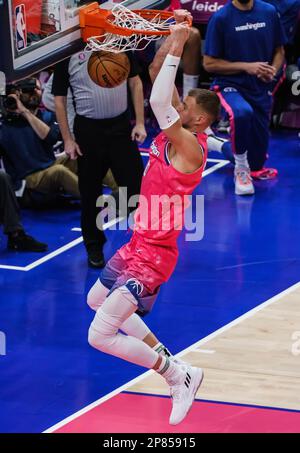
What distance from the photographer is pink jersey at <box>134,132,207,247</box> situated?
7078 mm

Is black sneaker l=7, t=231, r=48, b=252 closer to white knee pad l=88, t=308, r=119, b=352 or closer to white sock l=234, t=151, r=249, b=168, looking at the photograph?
white sock l=234, t=151, r=249, b=168

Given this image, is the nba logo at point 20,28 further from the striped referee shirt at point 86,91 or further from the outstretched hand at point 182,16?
the striped referee shirt at point 86,91

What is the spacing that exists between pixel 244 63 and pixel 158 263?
17.2 ft

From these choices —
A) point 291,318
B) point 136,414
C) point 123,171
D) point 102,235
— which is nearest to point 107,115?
point 123,171

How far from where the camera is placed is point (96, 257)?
9969mm

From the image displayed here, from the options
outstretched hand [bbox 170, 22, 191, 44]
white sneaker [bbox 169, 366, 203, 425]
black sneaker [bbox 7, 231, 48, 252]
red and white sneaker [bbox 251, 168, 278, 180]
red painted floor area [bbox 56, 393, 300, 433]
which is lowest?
red and white sneaker [bbox 251, 168, 278, 180]

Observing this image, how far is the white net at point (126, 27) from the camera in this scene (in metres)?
7.63

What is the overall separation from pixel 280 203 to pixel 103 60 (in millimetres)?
3371

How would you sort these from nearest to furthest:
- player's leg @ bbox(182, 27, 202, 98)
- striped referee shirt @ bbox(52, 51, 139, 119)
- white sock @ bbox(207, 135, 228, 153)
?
striped referee shirt @ bbox(52, 51, 139, 119), white sock @ bbox(207, 135, 228, 153), player's leg @ bbox(182, 27, 202, 98)

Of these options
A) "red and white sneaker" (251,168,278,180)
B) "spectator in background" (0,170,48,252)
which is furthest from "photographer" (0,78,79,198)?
"red and white sneaker" (251,168,278,180)

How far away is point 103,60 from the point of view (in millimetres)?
9055

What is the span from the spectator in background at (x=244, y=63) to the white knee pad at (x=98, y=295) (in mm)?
4676

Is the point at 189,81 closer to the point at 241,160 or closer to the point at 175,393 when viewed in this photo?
the point at 241,160
